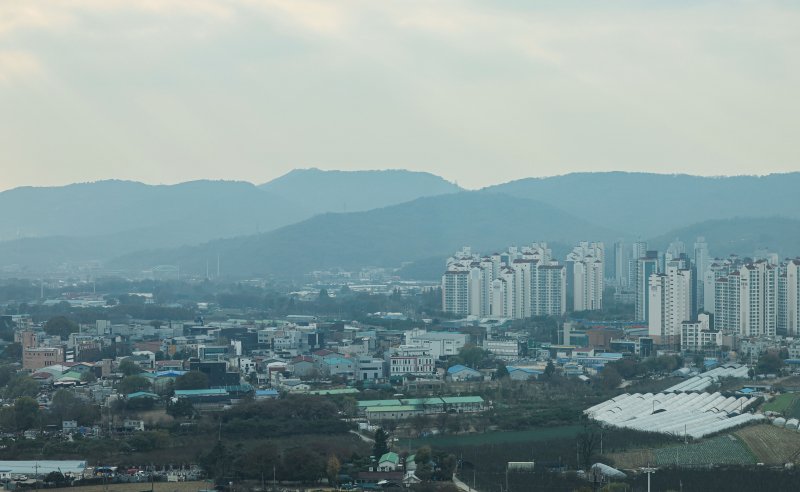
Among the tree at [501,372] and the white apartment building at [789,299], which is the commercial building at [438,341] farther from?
the white apartment building at [789,299]

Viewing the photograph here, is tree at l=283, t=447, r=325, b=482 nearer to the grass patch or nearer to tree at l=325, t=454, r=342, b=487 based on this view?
tree at l=325, t=454, r=342, b=487

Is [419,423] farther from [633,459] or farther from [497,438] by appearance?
[633,459]

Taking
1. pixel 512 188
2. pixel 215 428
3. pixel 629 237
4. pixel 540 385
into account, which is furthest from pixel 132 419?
pixel 512 188

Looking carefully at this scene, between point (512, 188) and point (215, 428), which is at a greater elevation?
point (512, 188)

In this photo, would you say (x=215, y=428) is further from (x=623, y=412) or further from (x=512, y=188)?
(x=512, y=188)

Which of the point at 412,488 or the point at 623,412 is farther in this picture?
the point at 623,412

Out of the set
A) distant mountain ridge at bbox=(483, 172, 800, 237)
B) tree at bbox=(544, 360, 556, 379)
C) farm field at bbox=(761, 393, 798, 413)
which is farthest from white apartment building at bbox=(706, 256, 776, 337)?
distant mountain ridge at bbox=(483, 172, 800, 237)
